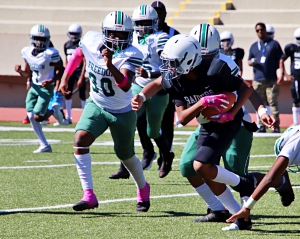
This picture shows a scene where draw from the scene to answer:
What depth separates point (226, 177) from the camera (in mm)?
5234

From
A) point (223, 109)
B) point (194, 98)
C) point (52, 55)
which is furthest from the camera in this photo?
point (52, 55)

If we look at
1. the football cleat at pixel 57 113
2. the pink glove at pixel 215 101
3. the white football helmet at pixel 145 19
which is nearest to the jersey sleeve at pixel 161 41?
the white football helmet at pixel 145 19

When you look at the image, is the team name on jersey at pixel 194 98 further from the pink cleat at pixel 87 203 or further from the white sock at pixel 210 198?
the pink cleat at pixel 87 203

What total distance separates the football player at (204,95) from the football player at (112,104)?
0.82 meters

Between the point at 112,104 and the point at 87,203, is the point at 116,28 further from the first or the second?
the point at 87,203

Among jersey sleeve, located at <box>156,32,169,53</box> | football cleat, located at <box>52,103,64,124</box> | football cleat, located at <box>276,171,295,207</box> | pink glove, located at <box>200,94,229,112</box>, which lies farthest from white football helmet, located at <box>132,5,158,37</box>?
football cleat, located at <box>52,103,64,124</box>

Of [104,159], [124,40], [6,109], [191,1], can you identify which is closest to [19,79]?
[6,109]

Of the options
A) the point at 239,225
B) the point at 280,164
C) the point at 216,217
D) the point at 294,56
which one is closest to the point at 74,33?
the point at 294,56

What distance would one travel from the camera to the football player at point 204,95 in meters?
5.00

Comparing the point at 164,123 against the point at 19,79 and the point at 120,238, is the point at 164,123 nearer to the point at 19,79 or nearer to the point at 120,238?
the point at 120,238

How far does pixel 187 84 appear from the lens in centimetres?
518

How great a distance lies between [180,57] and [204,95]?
0.37 meters

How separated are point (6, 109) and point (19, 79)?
3.55 feet

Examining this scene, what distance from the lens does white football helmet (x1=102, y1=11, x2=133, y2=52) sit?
6078 millimetres
